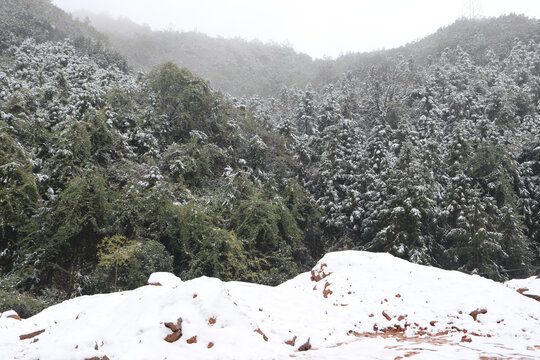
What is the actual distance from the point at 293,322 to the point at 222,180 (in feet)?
33.3

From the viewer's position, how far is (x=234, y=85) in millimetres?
51969

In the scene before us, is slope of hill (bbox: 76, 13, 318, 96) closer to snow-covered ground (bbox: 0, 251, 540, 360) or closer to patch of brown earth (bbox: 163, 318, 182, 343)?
snow-covered ground (bbox: 0, 251, 540, 360)

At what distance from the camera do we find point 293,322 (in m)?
6.33

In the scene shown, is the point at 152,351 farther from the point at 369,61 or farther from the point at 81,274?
the point at 369,61

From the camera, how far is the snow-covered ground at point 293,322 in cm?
484

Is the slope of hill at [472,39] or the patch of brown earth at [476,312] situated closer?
the patch of brown earth at [476,312]

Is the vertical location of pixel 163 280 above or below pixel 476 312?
below

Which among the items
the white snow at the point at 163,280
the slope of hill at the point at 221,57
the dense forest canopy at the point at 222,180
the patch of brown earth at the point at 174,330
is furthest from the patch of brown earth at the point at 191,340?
the slope of hill at the point at 221,57

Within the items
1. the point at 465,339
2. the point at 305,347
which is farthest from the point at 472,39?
the point at 305,347

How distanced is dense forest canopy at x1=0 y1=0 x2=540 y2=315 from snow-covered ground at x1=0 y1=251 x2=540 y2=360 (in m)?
4.25

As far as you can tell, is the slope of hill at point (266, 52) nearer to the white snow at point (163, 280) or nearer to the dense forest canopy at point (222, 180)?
the dense forest canopy at point (222, 180)

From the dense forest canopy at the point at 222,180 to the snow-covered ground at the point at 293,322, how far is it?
13.9 ft

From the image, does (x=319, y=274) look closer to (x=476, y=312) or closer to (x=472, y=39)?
(x=476, y=312)

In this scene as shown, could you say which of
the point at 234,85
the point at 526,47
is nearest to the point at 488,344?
the point at 526,47
